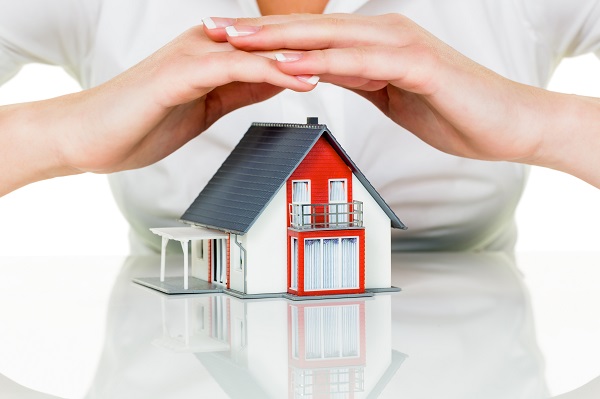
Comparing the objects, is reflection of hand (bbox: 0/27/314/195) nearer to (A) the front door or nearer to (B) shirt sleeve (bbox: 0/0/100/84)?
(A) the front door

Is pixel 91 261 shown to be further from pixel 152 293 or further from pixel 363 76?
pixel 363 76

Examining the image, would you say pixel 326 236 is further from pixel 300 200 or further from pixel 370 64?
pixel 370 64

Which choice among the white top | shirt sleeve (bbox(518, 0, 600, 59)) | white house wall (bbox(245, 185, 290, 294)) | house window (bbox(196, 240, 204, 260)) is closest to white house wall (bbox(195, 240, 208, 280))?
house window (bbox(196, 240, 204, 260))

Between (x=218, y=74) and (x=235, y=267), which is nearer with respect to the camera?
(x=218, y=74)

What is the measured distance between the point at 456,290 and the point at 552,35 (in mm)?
633

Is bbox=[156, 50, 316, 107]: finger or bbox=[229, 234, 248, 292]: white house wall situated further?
bbox=[229, 234, 248, 292]: white house wall

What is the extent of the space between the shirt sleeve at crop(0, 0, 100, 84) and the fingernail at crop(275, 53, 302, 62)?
68 cm

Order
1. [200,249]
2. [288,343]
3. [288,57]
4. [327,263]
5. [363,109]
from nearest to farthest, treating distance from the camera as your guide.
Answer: [288,343] < [288,57] < [327,263] < [200,249] < [363,109]

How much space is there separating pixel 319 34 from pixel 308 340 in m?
0.34

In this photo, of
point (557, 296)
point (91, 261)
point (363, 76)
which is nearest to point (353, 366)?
point (363, 76)


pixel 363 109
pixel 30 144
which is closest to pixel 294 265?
pixel 30 144

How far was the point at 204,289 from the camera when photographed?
4.09 ft

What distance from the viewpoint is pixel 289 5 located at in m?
1.60

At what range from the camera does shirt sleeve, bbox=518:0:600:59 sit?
1.67m
